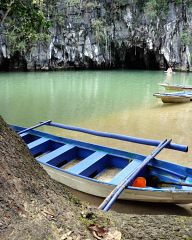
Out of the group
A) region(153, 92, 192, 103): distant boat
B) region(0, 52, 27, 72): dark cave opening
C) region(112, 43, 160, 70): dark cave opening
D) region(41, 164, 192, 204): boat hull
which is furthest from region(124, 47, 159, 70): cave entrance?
region(41, 164, 192, 204): boat hull

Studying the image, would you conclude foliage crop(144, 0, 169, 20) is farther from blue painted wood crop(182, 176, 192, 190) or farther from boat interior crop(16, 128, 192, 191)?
blue painted wood crop(182, 176, 192, 190)

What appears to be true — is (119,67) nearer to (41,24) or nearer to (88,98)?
(88,98)

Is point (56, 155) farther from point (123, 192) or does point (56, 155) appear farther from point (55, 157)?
point (123, 192)

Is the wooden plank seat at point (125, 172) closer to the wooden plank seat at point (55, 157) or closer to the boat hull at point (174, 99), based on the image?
the wooden plank seat at point (55, 157)

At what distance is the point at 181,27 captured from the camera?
2562 cm

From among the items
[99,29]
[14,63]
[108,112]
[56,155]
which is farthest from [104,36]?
[56,155]

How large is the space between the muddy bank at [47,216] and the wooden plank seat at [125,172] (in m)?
2.66

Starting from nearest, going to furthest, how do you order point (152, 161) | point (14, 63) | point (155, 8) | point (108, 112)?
point (152, 161) < point (108, 112) < point (155, 8) < point (14, 63)

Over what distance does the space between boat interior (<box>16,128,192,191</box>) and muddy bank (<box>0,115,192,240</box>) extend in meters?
2.62

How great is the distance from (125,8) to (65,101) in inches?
712

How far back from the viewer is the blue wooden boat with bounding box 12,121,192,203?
3.53 m

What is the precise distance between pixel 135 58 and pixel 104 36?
439 centimetres

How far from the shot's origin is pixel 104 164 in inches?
176

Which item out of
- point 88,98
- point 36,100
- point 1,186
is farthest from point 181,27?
point 1,186
